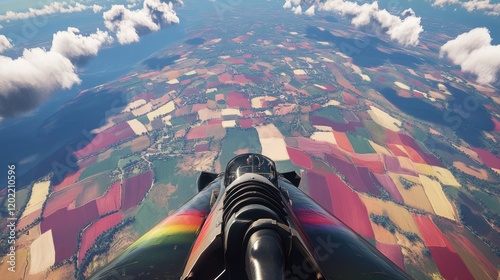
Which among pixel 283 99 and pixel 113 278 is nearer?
pixel 113 278

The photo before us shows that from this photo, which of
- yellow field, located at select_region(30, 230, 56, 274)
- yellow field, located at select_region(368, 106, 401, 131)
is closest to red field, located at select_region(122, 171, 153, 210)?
yellow field, located at select_region(30, 230, 56, 274)

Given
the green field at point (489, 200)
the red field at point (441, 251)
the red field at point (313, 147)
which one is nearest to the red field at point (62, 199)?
the red field at point (313, 147)

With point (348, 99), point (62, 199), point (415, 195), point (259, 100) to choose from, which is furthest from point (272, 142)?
point (62, 199)

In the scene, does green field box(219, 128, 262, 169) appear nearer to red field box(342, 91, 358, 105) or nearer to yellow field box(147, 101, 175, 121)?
yellow field box(147, 101, 175, 121)

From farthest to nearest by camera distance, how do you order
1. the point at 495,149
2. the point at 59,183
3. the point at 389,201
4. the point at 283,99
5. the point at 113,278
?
the point at 283,99
the point at 495,149
the point at 59,183
the point at 389,201
the point at 113,278

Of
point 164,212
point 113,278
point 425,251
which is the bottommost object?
point 164,212

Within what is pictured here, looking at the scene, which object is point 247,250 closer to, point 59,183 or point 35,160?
point 59,183

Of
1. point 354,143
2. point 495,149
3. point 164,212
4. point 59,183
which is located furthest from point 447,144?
point 59,183

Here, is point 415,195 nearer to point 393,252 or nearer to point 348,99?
point 393,252
